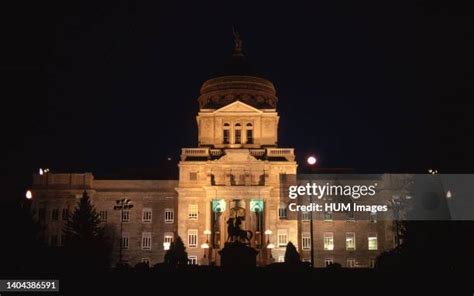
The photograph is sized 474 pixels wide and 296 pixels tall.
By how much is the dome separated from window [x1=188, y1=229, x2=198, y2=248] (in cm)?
1829

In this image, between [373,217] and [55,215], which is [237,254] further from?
[55,215]

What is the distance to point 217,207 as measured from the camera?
79.3m

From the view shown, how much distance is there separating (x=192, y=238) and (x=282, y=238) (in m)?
9.96

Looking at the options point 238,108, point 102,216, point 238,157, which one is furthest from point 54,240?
point 238,108

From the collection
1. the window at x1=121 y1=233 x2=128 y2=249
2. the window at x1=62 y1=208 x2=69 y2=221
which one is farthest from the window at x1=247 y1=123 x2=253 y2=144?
the window at x1=62 y1=208 x2=69 y2=221

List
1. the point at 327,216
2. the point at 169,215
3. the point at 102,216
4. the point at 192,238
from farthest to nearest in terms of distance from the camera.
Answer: the point at 169,215
the point at 102,216
the point at 327,216
the point at 192,238

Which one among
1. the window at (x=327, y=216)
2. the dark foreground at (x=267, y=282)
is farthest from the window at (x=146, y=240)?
the dark foreground at (x=267, y=282)

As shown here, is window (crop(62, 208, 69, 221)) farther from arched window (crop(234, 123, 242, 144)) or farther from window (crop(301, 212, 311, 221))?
window (crop(301, 212, 311, 221))

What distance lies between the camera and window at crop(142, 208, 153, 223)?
271ft

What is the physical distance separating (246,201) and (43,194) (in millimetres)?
23495

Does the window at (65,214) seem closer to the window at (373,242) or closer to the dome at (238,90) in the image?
the dome at (238,90)

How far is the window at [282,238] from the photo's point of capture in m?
78.7

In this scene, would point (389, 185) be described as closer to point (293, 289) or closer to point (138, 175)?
point (138, 175)

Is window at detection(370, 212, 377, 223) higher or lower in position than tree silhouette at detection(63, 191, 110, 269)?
higher
